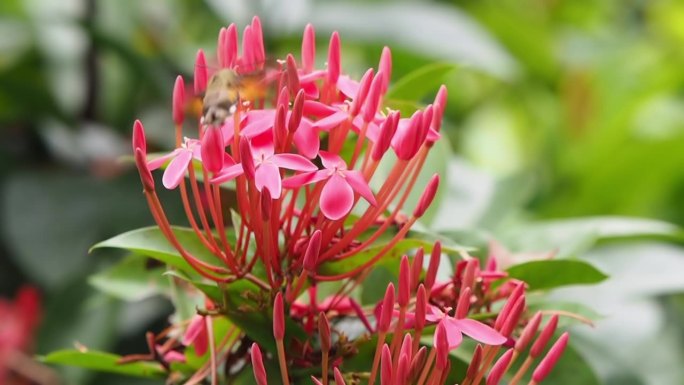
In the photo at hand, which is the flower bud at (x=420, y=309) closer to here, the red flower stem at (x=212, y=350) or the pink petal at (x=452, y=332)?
the pink petal at (x=452, y=332)

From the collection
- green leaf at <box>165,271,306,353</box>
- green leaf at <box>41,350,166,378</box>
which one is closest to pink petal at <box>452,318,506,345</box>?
green leaf at <box>165,271,306,353</box>

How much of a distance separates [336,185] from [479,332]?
96 mm

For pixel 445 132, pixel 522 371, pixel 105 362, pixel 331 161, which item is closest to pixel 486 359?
pixel 522 371

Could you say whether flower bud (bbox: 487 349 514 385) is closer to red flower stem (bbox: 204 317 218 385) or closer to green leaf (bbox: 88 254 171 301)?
red flower stem (bbox: 204 317 218 385)

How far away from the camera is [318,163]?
576mm

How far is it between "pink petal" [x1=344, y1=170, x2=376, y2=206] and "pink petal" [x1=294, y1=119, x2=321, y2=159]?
0.07ft

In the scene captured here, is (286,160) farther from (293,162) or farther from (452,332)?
(452,332)

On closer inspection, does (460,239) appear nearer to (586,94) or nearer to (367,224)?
(367,224)

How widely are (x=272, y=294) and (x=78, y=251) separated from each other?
78 centimetres

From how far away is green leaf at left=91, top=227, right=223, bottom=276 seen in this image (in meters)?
0.53

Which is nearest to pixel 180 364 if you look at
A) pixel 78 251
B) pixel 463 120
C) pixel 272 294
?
pixel 272 294

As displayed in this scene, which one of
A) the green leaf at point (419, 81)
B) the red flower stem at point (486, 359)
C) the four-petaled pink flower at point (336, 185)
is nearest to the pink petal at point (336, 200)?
the four-petaled pink flower at point (336, 185)

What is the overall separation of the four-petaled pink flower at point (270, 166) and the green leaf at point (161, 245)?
7 centimetres

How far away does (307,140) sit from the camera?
49cm
